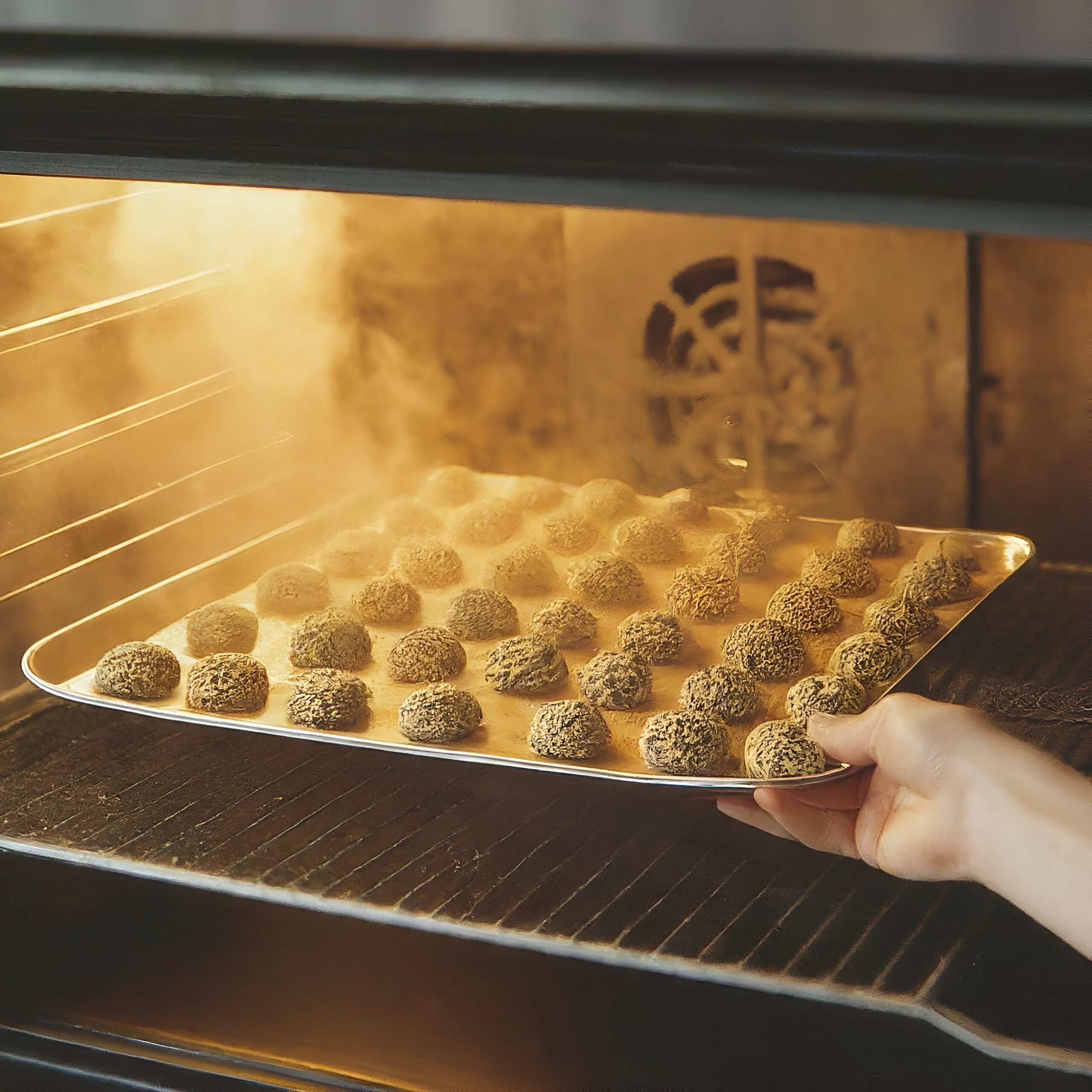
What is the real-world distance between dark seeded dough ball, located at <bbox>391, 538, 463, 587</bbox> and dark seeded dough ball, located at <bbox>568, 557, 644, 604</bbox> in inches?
7.5

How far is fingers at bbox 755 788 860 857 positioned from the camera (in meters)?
1.17

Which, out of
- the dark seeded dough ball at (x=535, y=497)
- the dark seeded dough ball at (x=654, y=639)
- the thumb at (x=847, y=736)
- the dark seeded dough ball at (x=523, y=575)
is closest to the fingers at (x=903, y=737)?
the thumb at (x=847, y=736)

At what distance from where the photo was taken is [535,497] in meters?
1.71

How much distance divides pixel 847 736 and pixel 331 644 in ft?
1.98

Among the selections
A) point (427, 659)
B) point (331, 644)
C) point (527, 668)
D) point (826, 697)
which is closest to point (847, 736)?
point (826, 697)

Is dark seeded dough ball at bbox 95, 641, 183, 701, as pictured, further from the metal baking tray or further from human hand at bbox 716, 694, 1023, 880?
human hand at bbox 716, 694, 1023, 880

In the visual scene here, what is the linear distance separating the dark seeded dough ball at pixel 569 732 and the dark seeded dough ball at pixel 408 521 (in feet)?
1.54

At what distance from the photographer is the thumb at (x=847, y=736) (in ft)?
3.61

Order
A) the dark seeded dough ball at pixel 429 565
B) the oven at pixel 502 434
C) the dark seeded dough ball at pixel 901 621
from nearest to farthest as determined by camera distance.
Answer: the oven at pixel 502 434, the dark seeded dough ball at pixel 901 621, the dark seeded dough ball at pixel 429 565

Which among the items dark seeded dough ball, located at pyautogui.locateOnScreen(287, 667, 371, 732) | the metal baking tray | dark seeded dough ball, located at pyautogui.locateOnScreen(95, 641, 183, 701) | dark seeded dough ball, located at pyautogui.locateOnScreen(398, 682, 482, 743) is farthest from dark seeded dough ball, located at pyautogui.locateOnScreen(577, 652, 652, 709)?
dark seeded dough ball, located at pyautogui.locateOnScreen(95, 641, 183, 701)

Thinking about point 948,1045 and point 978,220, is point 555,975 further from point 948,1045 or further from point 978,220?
point 978,220

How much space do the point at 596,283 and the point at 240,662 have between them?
1.72 feet

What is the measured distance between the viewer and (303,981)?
132cm

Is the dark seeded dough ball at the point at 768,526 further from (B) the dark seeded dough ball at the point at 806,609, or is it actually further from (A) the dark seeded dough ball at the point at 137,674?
(A) the dark seeded dough ball at the point at 137,674
